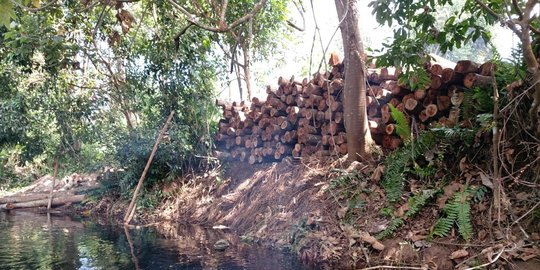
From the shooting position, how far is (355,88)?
5.80 m

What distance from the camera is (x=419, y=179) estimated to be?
4918 millimetres

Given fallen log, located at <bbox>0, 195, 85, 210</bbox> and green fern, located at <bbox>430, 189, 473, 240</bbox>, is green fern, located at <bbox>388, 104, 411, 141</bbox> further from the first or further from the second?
fallen log, located at <bbox>0, 195, 85, 210</bbox>

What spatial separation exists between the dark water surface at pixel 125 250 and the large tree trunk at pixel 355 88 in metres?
1.88

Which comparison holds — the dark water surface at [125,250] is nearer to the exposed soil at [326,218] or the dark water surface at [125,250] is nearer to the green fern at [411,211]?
the exposed soil at [326,218]

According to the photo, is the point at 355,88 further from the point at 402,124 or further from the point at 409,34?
the point at 409,34

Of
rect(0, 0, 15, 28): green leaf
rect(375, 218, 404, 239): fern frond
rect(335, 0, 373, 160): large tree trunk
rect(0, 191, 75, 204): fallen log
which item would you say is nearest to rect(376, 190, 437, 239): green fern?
rect(375, 218, 404, 239): fern frond

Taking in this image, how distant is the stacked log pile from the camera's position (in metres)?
5.22

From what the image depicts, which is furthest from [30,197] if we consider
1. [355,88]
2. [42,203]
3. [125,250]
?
[355,88]

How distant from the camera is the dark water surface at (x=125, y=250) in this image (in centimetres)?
470

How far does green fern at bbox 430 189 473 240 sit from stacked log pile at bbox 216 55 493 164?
1.18m

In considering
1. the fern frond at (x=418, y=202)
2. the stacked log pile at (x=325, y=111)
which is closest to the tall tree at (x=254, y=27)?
the stacked log pile at (x=325, y=111)

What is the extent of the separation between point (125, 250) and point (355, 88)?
3769 mm

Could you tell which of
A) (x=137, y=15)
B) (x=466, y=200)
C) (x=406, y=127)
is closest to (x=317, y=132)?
(x=406, y=127)

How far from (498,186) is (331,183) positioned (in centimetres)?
215
